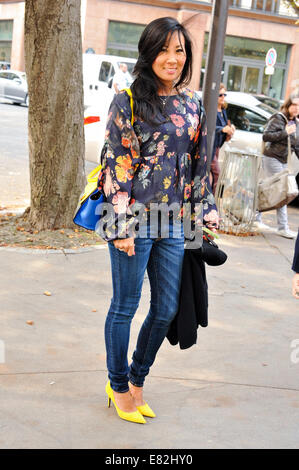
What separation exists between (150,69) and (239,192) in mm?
5250

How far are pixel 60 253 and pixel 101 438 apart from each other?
338 cm

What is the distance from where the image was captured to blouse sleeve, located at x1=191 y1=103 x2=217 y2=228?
3455 millimetres

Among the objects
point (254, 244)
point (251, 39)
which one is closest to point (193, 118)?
point (254, 244)

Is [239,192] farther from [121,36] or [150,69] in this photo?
[121,36]

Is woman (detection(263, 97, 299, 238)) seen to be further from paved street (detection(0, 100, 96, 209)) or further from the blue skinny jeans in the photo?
the blue skinny jeans

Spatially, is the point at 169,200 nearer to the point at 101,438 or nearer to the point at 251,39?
the point at 101,438

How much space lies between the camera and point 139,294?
3.39 meters


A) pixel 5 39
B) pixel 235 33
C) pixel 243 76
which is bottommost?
pixel 243 76

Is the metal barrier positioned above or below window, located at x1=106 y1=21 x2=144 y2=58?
below

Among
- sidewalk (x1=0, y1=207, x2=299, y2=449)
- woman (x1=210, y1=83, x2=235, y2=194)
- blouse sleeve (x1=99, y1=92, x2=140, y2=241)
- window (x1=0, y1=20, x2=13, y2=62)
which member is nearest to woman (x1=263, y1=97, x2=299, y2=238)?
woman (x1=210, y1=83, x2=235, y2=194)

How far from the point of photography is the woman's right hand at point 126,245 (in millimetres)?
3213

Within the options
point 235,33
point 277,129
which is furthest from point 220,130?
point 235,33

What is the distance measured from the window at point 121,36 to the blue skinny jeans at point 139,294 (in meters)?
31.2

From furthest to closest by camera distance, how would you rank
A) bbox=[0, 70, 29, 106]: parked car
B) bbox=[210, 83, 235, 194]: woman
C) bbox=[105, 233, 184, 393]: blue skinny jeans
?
bbox=[0, 70, 29, 106]: parked car → bbox=[210, 83, 235, 194]: woman → bbox=[105, 233, 184, 393]: blue skinny jeans
